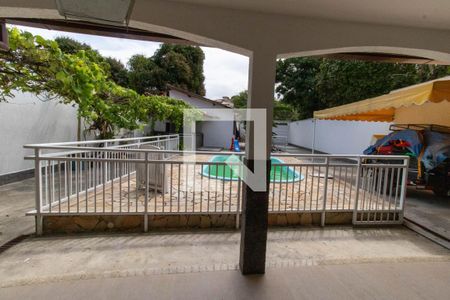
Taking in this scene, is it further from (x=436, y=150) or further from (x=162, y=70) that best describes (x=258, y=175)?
(x=162, y=70)

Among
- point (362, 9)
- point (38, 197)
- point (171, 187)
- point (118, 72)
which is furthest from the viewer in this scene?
point (118, 72)

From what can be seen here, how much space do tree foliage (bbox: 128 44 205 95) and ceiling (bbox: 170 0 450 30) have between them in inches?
719

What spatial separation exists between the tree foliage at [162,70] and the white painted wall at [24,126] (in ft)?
40.0

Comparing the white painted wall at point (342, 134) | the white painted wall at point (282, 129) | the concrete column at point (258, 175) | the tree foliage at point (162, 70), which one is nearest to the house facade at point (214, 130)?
the tree foliage at point (162, 70)

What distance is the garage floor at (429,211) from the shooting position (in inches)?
155

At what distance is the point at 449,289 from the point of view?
2.47 metres

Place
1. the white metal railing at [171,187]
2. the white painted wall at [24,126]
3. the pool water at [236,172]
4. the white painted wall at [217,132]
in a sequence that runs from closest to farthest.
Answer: the white metal railing at [171,187], the pool water at [236,172], the white painted wall at [24,126], the white painted wall at [217,132]

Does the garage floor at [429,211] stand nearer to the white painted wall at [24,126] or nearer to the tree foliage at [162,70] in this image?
the white painted wall at [24,126]

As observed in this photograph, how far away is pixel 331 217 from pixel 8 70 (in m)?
4.84

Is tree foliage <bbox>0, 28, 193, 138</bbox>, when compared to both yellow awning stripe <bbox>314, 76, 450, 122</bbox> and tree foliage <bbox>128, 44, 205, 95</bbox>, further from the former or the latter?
tree foliage <bbox>128, 44, 205, 95</bbox>

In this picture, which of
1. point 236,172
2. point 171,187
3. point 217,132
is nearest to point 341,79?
point 217,132

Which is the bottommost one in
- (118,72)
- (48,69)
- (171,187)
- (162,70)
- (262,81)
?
(171,187)

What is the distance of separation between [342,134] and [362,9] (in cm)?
1148

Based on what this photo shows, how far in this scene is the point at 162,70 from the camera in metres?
20.0
